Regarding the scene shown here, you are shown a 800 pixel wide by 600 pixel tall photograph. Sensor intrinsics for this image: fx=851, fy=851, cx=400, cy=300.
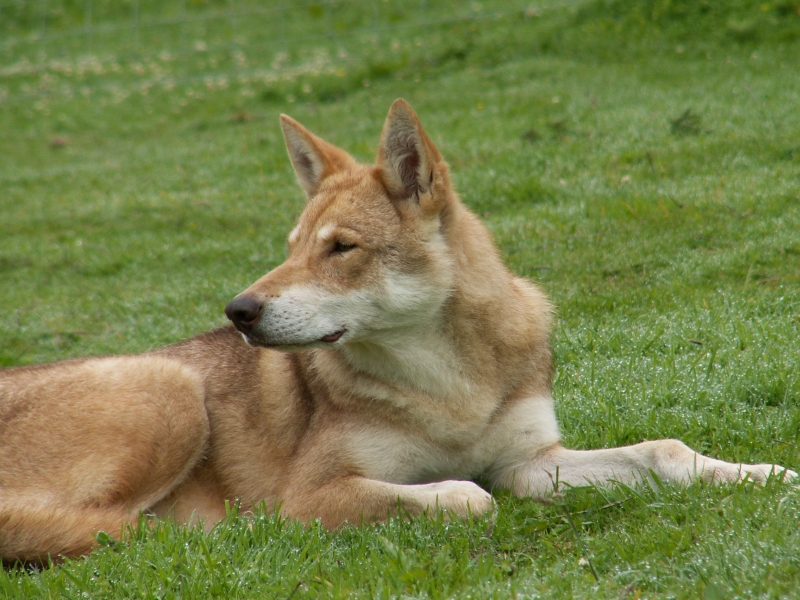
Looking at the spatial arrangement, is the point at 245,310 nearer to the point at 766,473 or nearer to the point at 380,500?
the point at 380,500

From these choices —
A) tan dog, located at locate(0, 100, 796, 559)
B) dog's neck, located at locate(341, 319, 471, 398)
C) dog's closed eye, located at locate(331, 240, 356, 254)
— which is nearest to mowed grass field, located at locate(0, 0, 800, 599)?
tan dog, located at locate(0, 100, 796, 559)

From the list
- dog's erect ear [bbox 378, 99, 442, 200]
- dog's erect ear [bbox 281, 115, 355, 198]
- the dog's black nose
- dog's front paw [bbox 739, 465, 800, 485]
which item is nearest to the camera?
dog's front paw [bbox 739, 465, 800, 485]

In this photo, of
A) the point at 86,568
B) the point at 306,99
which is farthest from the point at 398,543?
the point at 306,99

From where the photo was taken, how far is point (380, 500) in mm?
3867

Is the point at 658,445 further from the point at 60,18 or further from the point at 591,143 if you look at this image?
the point at 60,18

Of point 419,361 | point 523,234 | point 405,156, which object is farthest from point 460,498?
point 523,234

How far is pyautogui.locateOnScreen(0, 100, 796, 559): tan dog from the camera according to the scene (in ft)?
13.1

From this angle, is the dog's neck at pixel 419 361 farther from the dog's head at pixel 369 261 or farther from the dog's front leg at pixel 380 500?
the dog's front leg at pixel 380 500

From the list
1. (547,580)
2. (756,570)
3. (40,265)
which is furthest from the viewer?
(40,265)

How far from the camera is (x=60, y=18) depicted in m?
23.1

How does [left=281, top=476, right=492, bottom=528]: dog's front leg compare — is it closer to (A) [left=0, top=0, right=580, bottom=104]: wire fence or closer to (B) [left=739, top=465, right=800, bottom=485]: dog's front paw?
(B) [left=739, top=465, right=800, bottom=485]: dog's front paw

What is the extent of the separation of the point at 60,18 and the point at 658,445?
23.4 m

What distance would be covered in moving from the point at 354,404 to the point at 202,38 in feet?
61.2

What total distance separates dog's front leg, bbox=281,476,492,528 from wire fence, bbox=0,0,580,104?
41.7ft
